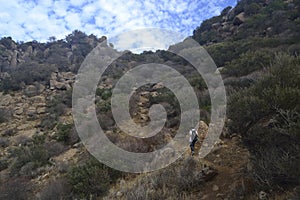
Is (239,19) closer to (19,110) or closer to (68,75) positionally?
(68,75)

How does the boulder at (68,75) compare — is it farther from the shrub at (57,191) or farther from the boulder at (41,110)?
the shrub at (57,191)

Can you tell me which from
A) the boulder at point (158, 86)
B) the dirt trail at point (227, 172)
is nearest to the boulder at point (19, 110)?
the boulder at point (158, 86)

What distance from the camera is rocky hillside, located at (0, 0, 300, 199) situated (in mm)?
4844

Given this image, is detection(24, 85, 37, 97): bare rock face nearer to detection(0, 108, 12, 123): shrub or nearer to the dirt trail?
detection(0, 108, 12, 123): shrub

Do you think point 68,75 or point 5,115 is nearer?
point 5,115

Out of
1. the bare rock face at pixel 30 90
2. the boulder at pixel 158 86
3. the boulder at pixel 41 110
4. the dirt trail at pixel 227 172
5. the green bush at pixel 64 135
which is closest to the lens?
the dirt trail at pixel 227 172

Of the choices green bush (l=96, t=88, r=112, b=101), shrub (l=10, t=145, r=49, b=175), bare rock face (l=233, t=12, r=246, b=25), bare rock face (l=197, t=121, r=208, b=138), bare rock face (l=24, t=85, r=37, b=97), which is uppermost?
bare rock face (l=233, t=12, r=246, b=25)

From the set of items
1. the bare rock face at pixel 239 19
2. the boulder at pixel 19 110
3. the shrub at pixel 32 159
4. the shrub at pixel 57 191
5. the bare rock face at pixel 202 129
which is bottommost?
the bare rock face at pixel 202 129

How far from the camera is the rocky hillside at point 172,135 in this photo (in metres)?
4.84

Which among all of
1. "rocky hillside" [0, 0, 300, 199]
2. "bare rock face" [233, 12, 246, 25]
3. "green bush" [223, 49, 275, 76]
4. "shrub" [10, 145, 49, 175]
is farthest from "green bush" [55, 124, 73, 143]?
"bare rock face" [233, 12, 246, 25]

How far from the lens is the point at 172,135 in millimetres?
A: 9578

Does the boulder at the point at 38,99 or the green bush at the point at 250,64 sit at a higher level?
the boulder at the point at 38,99

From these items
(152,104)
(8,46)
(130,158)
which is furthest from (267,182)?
(8,46)

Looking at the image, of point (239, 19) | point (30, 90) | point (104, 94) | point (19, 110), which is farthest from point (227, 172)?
point (239, 19)
